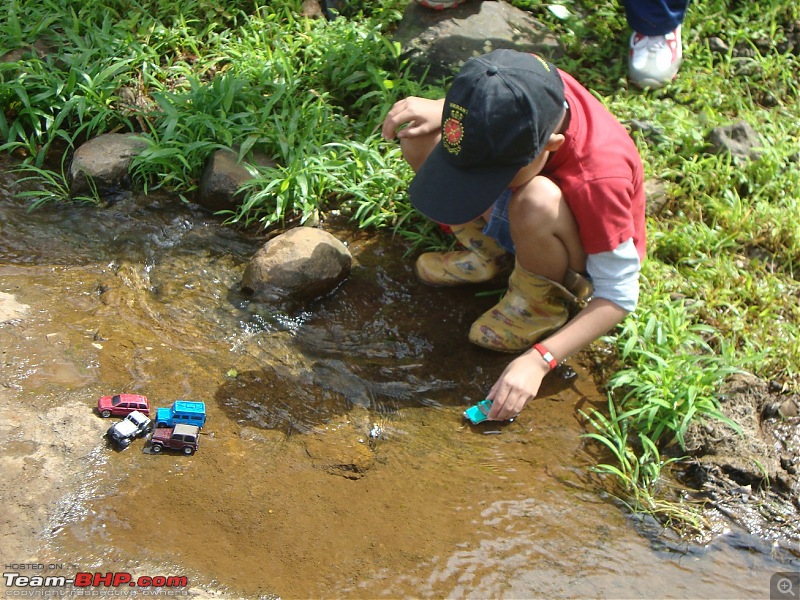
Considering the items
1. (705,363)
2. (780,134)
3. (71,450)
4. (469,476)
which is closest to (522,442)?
(469,476)

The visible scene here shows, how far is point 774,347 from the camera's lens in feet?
9.81

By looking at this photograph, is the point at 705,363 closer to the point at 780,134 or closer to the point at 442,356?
the point at 442,356

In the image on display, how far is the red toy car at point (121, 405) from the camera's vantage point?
7.98 ft

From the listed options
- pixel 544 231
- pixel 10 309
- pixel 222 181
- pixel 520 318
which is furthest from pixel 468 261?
pixel 10 309

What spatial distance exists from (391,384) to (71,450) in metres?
1.05

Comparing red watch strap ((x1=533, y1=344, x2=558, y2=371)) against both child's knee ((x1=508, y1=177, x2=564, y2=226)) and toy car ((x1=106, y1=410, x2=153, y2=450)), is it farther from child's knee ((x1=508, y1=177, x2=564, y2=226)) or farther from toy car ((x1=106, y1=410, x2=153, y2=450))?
toy car ((x1=106, y1=410, x2=153, y2=450))

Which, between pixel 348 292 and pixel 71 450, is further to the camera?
pixel 348 292

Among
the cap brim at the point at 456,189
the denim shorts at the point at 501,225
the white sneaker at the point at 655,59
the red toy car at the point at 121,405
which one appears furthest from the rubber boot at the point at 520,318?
the white sneaker at the point at 655,59

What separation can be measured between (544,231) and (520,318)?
40 centimetres

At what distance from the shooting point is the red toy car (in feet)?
7.98

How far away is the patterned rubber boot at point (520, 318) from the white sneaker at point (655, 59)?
173 centimetres

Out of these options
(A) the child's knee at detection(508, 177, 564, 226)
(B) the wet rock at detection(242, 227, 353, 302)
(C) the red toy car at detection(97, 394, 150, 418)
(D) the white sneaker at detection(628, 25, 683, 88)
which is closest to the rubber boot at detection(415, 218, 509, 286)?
(B) the wet rock at detection(242, 227, 353, 302)

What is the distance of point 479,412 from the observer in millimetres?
2674

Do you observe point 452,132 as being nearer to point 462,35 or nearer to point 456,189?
point 456,189
